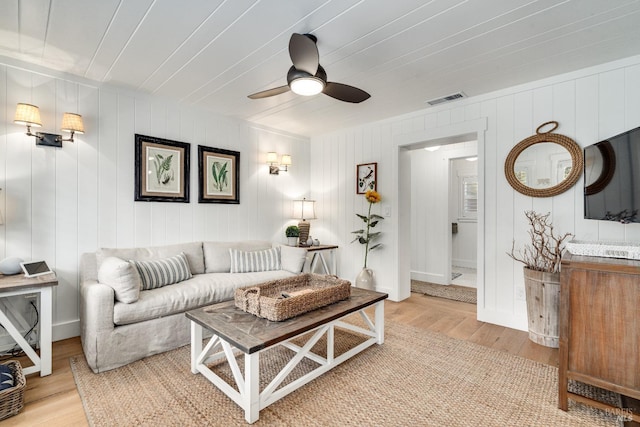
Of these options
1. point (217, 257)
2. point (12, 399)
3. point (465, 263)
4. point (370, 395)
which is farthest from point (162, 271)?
point (465, 263)

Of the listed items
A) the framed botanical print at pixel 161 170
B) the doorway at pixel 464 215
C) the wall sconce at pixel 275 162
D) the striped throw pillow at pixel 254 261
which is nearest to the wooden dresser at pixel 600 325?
the striped throw pillow at pixel 254 261

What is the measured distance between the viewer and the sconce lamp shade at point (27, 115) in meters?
2.34

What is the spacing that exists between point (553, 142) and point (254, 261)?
3199mm

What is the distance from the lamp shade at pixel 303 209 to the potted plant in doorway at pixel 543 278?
8.68ft

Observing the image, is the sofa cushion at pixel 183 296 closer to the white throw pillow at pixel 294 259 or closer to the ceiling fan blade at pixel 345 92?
the white throw pillow at pixel 294 259

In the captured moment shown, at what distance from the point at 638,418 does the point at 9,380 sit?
3.43 m

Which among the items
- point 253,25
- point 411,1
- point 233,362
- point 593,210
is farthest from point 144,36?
point 593,210

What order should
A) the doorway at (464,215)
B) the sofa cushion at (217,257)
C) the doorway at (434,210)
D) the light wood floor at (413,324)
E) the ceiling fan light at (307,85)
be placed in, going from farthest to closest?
the doorway at (464,215) → the doorway at (434,210) → the sofa cushion at (217,257) → the ceiling fan light at (307,85) → the light wood floor at (413,324)

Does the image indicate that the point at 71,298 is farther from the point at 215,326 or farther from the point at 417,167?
the point at 417,167

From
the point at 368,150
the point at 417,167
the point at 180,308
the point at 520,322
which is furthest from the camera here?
the point at 417,167

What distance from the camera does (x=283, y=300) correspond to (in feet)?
6.25

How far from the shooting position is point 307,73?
6.26ft

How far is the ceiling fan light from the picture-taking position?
195 cm

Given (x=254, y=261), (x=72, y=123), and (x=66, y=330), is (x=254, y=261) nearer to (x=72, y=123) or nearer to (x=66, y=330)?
(x=66, y=330)
